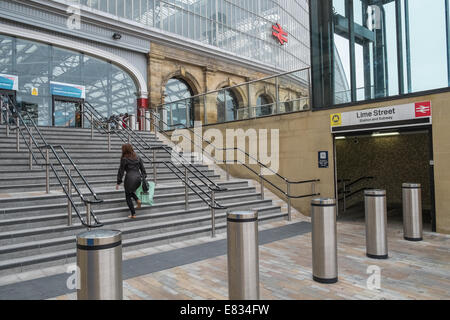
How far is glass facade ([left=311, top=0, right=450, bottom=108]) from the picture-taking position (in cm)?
751

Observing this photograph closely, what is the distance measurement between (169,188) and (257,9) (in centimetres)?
2075

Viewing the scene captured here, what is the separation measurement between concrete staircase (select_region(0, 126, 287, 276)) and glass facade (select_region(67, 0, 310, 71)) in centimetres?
943

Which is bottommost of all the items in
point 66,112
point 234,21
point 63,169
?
point 63,169

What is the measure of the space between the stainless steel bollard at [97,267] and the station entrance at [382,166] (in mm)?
9295

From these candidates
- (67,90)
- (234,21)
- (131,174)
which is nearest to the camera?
(131,174)

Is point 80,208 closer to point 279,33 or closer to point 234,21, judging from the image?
point 234,21

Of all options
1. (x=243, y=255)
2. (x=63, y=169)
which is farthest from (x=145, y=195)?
(x=243, y=255)

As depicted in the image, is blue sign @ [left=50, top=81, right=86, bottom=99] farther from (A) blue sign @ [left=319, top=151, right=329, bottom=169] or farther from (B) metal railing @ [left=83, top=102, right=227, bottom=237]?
(A) blue sign @ [left=319, top=151, right=329, bottom=169]

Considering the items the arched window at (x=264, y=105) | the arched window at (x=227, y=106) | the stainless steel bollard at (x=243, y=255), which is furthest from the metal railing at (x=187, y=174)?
the stainless steel bollard at (x=243, y=255)

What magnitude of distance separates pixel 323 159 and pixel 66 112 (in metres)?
12.2

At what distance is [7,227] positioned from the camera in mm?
5551

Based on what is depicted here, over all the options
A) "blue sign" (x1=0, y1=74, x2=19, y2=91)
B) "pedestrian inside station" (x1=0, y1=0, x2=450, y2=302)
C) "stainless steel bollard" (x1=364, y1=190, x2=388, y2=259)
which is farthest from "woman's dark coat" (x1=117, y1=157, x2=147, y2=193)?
"blue sign" (x1=0, y1=74, x2=19, y2=91)

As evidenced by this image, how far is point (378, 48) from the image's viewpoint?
843 centimetres
